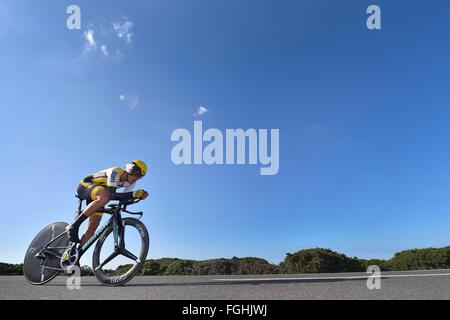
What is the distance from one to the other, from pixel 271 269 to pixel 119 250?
6.84 metres

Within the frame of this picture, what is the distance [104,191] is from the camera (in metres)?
6.80

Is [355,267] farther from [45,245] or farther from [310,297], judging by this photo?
[45,245]

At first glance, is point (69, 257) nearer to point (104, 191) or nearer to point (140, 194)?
point (104, 191)

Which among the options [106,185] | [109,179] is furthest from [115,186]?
[106,185]

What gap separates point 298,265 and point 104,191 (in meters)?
7.79

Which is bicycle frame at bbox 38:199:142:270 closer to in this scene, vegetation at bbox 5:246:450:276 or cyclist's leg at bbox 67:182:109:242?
cyclist's leg at bbox 67:182:109:242

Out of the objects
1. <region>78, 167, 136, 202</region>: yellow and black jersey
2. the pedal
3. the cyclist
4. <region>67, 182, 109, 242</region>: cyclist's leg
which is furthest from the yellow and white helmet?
the pedal

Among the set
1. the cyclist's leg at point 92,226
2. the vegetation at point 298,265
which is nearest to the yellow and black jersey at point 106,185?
the cyclist's leg at point 92,226

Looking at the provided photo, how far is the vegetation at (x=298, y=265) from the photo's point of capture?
11.6 m
